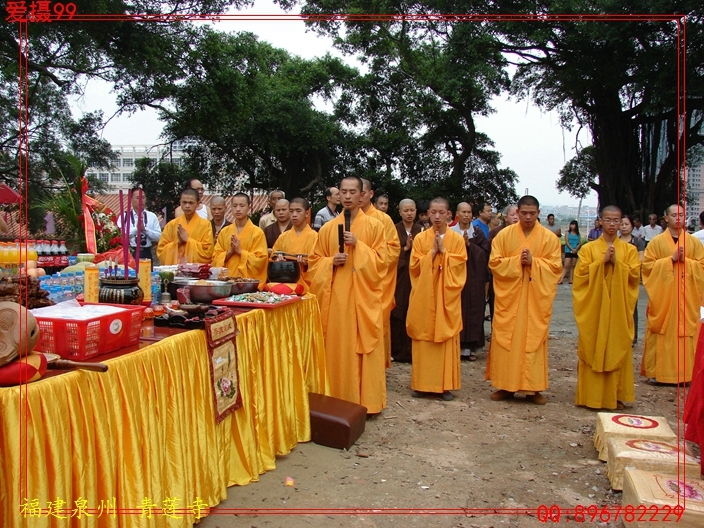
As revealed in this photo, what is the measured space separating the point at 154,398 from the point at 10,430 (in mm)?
779

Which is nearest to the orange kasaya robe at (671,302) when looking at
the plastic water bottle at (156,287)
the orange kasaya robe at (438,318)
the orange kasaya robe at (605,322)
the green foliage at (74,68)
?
the orange kasaya robe at (605,322)

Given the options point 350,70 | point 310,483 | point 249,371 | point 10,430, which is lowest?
point 310,483

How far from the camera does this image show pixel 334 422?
13.9 ft

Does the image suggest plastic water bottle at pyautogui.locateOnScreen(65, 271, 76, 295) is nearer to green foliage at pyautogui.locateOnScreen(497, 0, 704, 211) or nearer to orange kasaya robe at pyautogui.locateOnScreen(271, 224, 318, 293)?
orange kasaya robe at pyautogui.locateOnScreen(271, 224, 318, 293)

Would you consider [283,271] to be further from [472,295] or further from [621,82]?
[621,82]

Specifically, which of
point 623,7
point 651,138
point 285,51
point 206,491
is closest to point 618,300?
point 206,491

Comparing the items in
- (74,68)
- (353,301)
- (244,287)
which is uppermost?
(74,68)

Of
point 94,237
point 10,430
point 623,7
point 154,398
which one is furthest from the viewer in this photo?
point 623,7

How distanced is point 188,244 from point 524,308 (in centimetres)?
315

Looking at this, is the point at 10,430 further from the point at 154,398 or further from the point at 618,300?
the point at 618,300

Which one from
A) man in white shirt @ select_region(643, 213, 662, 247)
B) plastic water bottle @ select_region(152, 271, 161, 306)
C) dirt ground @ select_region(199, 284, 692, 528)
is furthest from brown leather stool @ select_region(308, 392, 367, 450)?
man in white shirt @ select_region(643, 213, 662, 247)

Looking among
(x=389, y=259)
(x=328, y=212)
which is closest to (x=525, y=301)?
(x=389, y=259)

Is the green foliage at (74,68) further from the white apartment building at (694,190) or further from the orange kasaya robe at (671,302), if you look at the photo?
the white apartment building at (694,190)

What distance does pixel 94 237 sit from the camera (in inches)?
178
